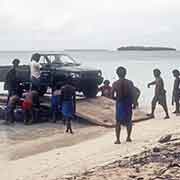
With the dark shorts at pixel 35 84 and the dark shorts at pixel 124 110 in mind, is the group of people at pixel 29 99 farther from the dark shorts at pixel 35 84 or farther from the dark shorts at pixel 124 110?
the dark shorts at pixel 124 110

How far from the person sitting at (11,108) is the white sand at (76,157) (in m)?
3.58

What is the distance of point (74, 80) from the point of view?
18.5 metres

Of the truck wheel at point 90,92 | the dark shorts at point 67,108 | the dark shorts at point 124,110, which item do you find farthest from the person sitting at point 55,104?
the dark shorts at point 124,110

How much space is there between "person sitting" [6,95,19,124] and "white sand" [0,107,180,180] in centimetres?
358

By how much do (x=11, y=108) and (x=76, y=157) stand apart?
6176mm

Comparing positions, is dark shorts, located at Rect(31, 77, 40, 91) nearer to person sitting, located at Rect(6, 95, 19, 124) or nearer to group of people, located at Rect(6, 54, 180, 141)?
group of people, located at Rect(6, 54, 180, 141)

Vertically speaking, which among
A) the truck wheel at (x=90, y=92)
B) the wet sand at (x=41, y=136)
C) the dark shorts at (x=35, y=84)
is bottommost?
the wet sand at (x=41, y=136)

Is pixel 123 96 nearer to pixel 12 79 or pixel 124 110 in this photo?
pixel 124 110

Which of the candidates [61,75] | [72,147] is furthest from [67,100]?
[61,75]

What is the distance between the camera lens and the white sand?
10078mm

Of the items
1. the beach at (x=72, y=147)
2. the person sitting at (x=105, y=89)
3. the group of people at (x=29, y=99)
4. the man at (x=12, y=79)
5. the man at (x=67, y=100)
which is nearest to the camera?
the beach at (x=72, y=147)

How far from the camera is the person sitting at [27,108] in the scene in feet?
55.4

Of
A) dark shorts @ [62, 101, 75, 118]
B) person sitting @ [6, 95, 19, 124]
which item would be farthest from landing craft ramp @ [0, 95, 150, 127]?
dark shorts @ [62, 101, 75, 118]

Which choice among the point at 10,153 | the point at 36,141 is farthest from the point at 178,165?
the point at 36,141
